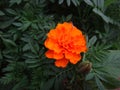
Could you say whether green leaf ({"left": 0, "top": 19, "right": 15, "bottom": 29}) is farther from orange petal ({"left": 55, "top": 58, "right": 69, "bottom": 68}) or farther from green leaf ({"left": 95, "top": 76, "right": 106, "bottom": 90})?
green leaf ({"left": 95, "top": 76, "right": 106, "bottom": 90})

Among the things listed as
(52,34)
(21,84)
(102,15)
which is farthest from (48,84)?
(102,15)

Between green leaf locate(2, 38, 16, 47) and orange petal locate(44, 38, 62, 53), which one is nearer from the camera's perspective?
orange petal locate(44, 38, 62, 53)

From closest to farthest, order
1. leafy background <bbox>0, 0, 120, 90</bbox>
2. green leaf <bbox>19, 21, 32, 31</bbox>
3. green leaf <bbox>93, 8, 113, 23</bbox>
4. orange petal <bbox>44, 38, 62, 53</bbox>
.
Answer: orange petal <bbox>44, 38, 62, 53</bbox> < leafy background <bbox>0, 0, 120, 90</bbox> < green leaf <bbox>19, 21, 32, 31</bbox> < green leaf <bbox>93, 8, 113, 23</bbox>

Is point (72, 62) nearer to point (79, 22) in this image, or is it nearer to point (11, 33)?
point (11, 33)

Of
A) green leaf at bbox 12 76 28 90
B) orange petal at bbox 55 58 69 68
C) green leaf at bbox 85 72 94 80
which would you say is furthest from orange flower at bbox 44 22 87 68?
green leaf at bbox 12 76 28 90

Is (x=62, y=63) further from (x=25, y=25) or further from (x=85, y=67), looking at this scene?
(x=25, y=25)

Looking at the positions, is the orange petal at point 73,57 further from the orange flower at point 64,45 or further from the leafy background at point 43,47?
the leafy background at point 43,47
